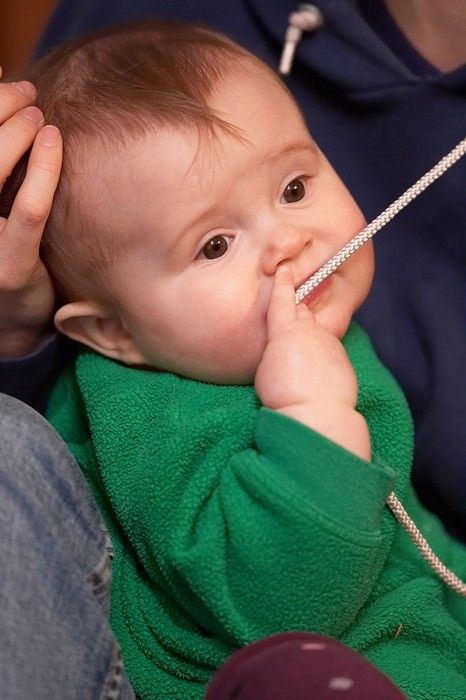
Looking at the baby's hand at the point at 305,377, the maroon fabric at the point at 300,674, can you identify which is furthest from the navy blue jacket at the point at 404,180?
the maroon fabric at the point at 300,674

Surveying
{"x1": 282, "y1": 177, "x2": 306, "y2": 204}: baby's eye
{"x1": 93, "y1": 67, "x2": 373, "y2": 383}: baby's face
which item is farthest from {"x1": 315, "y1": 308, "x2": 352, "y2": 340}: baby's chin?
{"x1": 282, "y1": 177, "x2": 306, "y2": 204}: baby's eye

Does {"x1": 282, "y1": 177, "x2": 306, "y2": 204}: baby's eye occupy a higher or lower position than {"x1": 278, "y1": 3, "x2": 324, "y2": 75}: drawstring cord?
lower

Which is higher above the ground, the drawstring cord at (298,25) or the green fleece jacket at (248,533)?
the drawstring cord at (298,25)

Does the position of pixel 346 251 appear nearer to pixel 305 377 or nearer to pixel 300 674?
pixel 305 377

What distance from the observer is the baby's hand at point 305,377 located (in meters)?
0.73

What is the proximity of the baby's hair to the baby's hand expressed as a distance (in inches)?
6.5

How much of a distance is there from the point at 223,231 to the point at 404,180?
314mm

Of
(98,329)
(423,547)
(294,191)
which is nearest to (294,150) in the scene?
(294,191)

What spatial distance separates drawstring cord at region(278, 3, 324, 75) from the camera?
1.01m

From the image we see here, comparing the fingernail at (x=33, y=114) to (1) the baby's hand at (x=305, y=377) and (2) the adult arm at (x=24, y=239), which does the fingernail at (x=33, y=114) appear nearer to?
(2) the adult arm at (x=24, y=239)

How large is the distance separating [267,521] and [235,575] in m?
0.06

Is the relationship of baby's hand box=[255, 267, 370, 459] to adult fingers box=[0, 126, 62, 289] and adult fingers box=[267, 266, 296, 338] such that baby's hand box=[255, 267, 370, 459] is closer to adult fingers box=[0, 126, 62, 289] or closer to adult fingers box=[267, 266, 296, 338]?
adult fingers box=[267, 266, 296, 338]

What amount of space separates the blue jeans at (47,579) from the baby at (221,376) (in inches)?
2.9

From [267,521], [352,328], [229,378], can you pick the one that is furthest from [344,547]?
[352,328]
